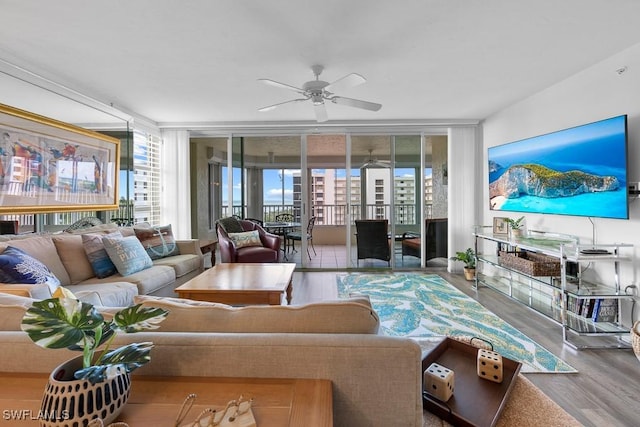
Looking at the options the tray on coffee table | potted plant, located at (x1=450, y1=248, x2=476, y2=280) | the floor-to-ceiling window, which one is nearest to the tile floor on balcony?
the floor-to-ceiling window

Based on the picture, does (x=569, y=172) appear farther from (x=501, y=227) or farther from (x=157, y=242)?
(x=157, y=242)

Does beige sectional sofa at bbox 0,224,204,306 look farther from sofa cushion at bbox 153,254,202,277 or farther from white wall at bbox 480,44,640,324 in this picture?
white wall at bbox 480,44,640,324

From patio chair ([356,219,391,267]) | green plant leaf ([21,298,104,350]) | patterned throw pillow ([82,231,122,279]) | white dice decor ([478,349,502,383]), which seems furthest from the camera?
patio chair ([356,219,391,267])

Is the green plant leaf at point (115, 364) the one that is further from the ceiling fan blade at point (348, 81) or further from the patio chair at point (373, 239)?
the patio chair at point (373, 239)

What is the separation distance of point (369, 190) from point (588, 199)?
3.29 metres

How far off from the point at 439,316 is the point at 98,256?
3340mm

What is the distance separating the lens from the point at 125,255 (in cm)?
300

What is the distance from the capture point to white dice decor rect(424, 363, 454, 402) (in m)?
1.11

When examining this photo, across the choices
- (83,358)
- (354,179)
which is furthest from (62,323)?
(354,179)

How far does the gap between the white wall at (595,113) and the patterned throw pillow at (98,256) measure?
459 centimetres

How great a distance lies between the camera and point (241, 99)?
3949 mm

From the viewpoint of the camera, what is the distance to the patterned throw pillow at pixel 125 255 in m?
2.95

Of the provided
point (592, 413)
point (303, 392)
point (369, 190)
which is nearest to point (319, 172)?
point (369, 190)

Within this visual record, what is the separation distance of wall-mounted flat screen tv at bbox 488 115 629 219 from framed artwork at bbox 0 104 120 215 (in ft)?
16.6
